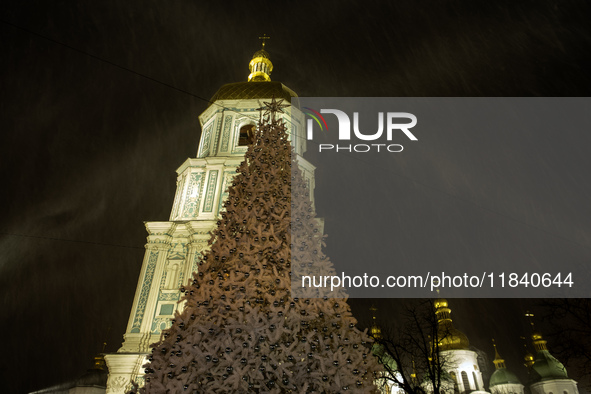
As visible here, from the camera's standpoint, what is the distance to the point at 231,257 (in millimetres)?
4883

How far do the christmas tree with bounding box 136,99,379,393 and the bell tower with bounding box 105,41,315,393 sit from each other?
7080mm

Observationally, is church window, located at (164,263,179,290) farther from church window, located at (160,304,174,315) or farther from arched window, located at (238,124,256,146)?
arched window, located at (238,124,256,146)

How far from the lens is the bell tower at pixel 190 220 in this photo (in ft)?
42.5

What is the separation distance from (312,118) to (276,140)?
1204 cm

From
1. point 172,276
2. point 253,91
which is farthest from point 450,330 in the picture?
point 172,276

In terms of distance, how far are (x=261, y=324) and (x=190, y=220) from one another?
11481 millimetres

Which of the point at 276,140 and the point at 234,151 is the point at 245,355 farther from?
the point at 234,151

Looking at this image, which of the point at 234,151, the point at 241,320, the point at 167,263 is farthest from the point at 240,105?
the point at 241,320

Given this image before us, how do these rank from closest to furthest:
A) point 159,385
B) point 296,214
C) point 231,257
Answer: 1. point 159,385
2. point 231,257
3. point 296,214

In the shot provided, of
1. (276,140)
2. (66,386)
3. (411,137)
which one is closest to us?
(276,140)

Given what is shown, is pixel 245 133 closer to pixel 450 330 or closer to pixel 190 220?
pixel 190 220

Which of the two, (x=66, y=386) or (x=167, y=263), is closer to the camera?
(x=167, y=263)

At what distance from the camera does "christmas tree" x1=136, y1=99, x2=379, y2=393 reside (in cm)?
401

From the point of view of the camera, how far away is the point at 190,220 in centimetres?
1506
